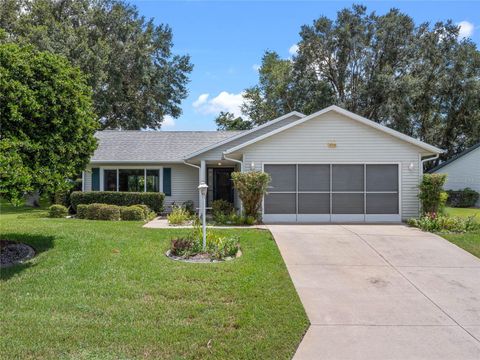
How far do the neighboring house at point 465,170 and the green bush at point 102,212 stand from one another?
66.2 feet

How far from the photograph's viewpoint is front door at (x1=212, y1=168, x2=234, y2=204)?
1852 cm

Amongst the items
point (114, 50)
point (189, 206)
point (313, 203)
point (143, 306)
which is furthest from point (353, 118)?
point (114, 50)

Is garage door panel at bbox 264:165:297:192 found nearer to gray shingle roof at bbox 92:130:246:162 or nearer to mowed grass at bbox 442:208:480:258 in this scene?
mowed grass at bbox 442:208:480:258

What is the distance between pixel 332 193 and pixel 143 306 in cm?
954

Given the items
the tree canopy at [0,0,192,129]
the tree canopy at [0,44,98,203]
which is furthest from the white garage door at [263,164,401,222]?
the tree canopy at [0,0,192,129]

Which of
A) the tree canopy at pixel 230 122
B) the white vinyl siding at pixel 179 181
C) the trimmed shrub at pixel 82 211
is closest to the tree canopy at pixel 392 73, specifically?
the tree canopy at pixel 230 122

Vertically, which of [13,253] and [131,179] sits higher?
[131,179]

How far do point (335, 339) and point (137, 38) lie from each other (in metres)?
29.8

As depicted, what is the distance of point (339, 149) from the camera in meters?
13.6

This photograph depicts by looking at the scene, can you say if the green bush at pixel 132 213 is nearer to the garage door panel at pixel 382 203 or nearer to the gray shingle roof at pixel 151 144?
the gray shingle roof at pixel 151 144

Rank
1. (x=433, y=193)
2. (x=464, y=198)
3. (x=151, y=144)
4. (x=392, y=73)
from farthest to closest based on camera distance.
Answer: (x=392, y=73) < (x=464, y=198) < (x=151, y=144) < (x=433, y=193)

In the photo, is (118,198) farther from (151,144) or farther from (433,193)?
(433,193)

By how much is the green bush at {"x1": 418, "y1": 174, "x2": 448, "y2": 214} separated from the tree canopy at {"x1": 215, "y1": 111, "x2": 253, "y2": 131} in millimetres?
26808

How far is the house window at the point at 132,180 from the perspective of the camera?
17.9 metres
